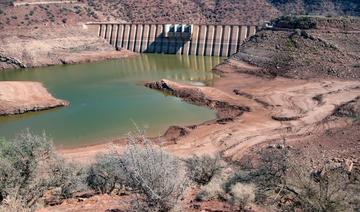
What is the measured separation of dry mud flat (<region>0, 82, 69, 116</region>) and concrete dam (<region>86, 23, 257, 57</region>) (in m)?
29.6

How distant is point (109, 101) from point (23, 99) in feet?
26.7

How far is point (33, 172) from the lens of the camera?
1684cm

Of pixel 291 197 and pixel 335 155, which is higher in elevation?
pixel 291 197

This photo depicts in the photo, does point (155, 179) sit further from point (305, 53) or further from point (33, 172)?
point (305, 53)

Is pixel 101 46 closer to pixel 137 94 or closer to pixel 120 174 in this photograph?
pixel 137 94

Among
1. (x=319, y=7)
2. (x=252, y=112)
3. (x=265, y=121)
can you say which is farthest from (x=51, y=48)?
(x=319, y=7)

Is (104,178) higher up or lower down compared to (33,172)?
A: lower down

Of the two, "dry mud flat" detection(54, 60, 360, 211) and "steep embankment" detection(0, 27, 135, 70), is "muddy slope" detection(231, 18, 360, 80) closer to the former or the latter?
"dry mud flat" detection(54, 60, 360, 211)

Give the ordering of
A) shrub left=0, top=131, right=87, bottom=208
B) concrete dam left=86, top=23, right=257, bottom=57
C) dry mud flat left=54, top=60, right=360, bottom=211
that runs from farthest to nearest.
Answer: concrete dam left=86, top=23, right=257, bottom=57 → dry mud flat left=54, top=60, right=360, bottom=211 → shrub left=0, top=131, right=87, bottom=208

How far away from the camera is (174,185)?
492 inches

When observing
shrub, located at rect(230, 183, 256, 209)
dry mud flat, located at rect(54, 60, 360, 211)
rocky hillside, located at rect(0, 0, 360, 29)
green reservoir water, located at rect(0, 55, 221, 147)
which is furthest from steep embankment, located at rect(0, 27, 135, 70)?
shrub, located at rect(230, 183, 256, 209)

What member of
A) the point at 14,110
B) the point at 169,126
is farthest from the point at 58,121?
the point at 169,126

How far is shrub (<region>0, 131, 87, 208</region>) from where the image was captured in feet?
51.7

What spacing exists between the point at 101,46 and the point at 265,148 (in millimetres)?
52813
